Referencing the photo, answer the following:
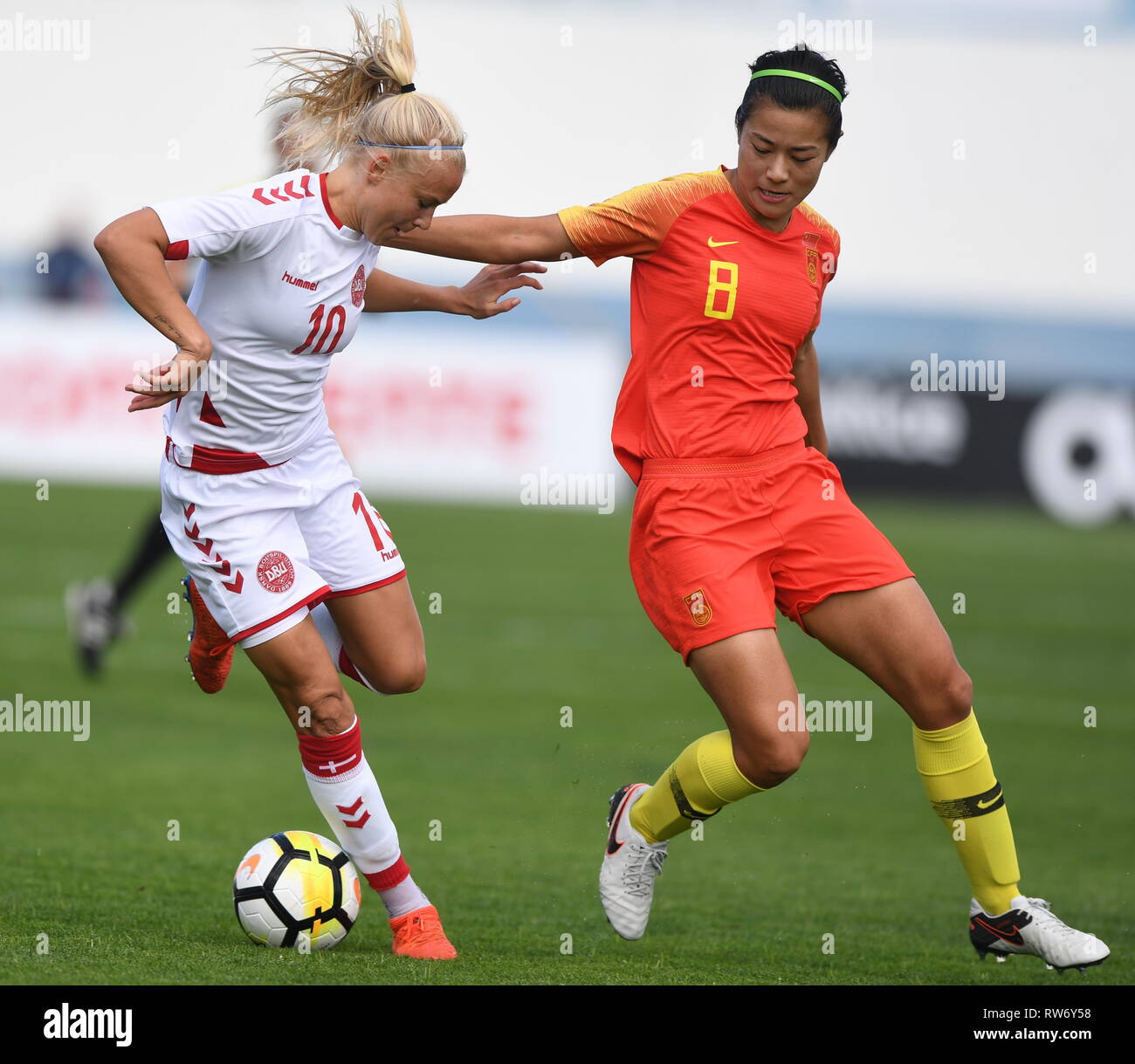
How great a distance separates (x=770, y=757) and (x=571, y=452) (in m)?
13.3

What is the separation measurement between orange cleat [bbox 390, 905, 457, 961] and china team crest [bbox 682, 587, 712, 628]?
1.14m

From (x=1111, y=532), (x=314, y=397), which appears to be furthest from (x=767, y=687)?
(x=1111, y=532)

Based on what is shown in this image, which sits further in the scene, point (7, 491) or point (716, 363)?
point (7, 491)

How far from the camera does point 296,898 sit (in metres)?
4.66

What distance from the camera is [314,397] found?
487 centimetres

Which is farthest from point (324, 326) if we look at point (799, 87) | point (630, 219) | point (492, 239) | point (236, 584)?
point (799, 87)

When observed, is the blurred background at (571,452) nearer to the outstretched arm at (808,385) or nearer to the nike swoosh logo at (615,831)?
the nike swoosh logo at (615,831)

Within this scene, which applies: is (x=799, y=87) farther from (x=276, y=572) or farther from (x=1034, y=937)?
(x=1034, y=937)

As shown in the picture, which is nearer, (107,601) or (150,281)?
(150,281)

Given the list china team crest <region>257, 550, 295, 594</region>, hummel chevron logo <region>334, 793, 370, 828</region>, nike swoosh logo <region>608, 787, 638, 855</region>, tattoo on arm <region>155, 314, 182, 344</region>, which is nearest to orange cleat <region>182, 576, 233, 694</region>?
china team crest <region>257, 550, 295, 594</region>

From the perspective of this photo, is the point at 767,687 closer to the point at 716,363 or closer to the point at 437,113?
the point at 716,363

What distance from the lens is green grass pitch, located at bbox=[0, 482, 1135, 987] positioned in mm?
4801
